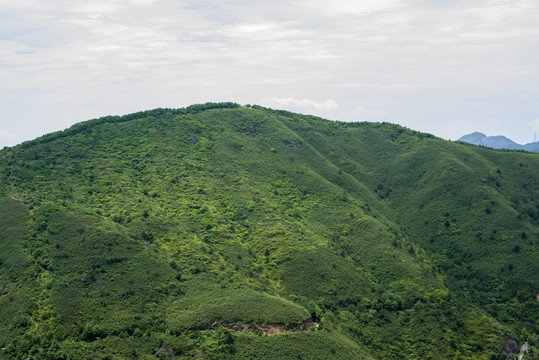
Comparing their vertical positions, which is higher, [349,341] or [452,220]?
[452,220]

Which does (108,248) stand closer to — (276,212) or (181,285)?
(181,285)

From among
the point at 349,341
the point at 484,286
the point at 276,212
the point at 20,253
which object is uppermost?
the point at 276,212

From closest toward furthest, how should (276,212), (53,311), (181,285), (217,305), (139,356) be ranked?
(139,356) < (53,311) < (217,305) < (181,285) < (276,212)

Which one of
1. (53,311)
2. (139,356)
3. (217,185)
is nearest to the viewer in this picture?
(139,356)

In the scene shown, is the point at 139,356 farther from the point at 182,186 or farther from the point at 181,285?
the point at 182,186

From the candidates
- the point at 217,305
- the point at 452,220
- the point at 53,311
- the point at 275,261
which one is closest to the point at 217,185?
the point at 275,261

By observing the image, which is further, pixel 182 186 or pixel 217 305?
pixel 182 186
